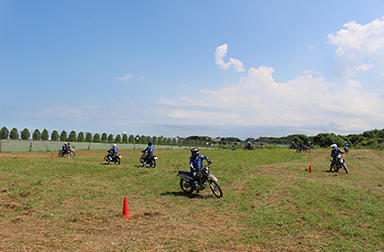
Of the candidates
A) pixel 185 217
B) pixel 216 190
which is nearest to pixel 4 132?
pixel 216 190

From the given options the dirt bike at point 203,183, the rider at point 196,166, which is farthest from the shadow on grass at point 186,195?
the rider at point 196,166

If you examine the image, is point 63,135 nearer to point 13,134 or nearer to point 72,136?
point 72,136

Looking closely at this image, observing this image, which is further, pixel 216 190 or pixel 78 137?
pixel 78 137

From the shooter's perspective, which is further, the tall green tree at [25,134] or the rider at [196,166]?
the tall green tree at [25,134]

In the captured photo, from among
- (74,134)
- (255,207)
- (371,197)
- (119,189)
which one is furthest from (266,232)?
(74,134)

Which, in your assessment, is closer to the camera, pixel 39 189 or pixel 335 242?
pixel 335 242

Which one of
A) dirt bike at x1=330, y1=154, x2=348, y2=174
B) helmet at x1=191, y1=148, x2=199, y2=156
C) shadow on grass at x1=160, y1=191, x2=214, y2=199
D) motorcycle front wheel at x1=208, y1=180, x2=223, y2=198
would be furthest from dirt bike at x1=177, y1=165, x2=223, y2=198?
dirt bike at x1=330, y1=154, x2=348, y2=174

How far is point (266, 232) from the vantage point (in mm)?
6941

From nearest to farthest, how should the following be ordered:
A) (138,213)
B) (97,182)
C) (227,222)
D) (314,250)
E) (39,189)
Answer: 1. (314,250)
2. (227,222)
3. (138,213)
4. (39,189)
5. (97,182)

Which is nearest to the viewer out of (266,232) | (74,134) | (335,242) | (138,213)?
(335,242)

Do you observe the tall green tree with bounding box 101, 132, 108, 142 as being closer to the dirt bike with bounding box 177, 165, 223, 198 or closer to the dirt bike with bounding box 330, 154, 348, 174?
the dirt bike with bounding box 330, 154, 348, 174

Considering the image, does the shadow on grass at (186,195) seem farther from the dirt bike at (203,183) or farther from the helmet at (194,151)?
the helmet at (194,151)

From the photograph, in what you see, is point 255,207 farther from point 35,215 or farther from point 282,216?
point 35,215

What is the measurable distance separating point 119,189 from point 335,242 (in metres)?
8.94
